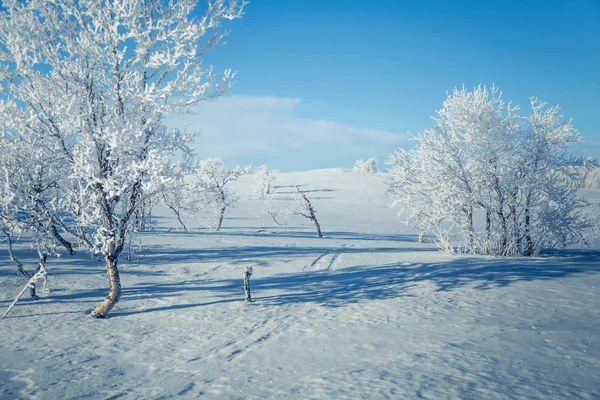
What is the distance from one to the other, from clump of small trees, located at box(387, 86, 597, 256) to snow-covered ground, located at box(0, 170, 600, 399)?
2.16m

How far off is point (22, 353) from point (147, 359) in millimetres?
2386

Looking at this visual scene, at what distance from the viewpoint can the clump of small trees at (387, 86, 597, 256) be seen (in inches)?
577

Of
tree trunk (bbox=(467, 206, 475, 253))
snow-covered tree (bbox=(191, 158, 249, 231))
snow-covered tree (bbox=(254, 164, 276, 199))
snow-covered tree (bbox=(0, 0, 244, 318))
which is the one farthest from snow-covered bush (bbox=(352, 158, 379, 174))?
snow-covered tree (bbox=(0, 0, 244, 318))

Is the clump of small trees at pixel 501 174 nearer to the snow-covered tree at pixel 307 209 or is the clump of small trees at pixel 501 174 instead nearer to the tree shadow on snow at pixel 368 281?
the tree shadow on snow at pixel 368 281

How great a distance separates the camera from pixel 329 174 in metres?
89.8

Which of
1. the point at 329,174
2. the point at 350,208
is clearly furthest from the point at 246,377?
the point at 329,174

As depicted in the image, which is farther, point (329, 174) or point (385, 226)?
point (329, 174)

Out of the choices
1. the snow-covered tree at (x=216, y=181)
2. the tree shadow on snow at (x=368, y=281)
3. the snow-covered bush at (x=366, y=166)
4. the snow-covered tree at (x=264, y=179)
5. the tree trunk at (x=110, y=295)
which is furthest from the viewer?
the snow-covered bush at (x=366, y=166)

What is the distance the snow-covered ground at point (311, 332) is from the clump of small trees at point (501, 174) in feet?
7.08

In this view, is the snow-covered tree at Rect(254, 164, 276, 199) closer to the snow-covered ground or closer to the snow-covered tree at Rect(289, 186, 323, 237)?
the snow-covered tree at Rect(289, 186, 323, 237)

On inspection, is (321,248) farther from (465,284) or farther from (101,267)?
(101,267)

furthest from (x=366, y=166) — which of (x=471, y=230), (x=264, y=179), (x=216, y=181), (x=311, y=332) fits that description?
(x=311, y=332)

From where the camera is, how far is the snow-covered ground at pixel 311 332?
16.2ft

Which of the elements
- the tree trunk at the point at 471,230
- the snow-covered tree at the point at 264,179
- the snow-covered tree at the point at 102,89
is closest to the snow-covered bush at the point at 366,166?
the snow-covered tree at the point at 264,179
